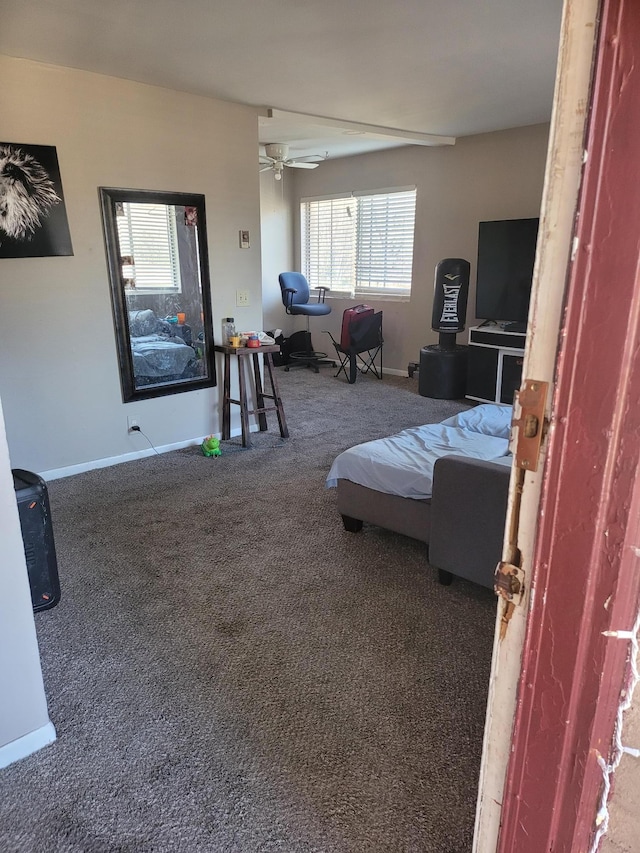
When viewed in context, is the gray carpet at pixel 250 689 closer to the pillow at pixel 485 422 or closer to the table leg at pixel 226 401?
the pillow at pixel 485 422

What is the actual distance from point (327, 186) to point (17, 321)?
4918 millimetres

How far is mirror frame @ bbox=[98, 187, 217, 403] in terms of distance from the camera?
3678 millimetres

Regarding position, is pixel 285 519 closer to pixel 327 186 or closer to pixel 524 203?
pixel 524 203

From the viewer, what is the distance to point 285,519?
3160 millimetres

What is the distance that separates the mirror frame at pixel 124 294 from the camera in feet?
12.1

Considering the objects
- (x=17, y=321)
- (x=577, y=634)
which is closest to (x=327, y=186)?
(x=17, y=321)

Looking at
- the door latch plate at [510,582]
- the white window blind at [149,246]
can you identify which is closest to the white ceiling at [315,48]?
the white window blind at [149,246]

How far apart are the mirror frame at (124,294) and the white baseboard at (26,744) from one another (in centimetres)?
259

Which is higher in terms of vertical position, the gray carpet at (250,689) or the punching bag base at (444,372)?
the punching bag base at (444,372)

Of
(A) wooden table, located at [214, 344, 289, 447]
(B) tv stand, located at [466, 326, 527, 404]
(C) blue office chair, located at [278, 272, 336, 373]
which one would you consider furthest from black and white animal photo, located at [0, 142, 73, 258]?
(B) tv stand, located at [466, 326, 527, 404]

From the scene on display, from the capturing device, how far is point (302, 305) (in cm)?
683

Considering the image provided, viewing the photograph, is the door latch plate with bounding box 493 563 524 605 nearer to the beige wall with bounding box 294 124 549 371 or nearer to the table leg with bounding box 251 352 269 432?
the table leg with bounding box 251 352 269 432

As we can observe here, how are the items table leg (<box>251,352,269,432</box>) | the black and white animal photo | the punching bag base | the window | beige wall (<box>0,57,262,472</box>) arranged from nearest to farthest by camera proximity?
the black and white animal photo
beige wall (<box>0,57,262,472</box>)
table leg (<box>251,352,269,432</box>)
the punching bag base
the window

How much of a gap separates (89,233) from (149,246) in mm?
429
